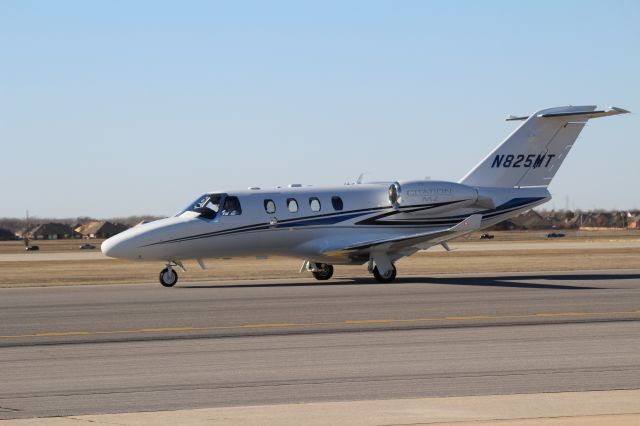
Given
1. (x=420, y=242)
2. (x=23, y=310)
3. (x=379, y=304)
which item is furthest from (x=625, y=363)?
(x=420, y=242)

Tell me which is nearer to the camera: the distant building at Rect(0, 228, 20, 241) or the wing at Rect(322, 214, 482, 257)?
the wing at Rect(322, 214, 482, 257)

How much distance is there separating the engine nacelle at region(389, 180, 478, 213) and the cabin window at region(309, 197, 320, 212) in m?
2.26

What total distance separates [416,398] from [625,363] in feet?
12.3

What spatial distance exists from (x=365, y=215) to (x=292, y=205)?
228 cm

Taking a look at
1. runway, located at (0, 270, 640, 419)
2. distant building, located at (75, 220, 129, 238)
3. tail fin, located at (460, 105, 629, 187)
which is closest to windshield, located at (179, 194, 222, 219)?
runway, located at (0, 270, 640, 419)

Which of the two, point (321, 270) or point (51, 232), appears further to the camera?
point (51, 232)

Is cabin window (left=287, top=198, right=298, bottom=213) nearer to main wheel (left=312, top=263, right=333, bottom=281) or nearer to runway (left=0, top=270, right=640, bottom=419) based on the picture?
main wheel (left=312, top=263, right=333, bottom=281)

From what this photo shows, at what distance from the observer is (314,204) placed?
31719 mm

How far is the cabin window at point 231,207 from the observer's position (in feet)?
101

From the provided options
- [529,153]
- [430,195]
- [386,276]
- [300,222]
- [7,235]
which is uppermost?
[529,153]

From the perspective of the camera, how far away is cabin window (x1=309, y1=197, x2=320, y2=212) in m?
31.7

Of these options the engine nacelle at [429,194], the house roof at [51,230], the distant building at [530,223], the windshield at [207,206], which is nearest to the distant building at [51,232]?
the house roof at [51,230]

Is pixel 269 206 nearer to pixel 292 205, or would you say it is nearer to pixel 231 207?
pixel 292 205

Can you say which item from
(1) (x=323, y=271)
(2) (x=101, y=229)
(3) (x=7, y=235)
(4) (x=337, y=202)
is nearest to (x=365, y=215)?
(4) (x=337, y=202)
